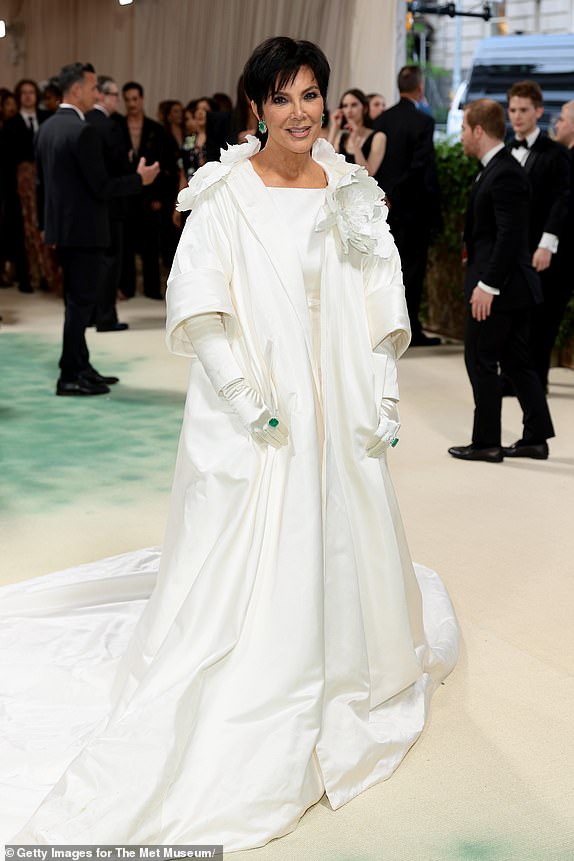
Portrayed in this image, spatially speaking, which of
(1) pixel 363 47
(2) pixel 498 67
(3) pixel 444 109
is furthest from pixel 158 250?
(3) pixel 444 109

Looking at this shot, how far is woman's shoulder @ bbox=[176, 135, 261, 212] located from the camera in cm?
272

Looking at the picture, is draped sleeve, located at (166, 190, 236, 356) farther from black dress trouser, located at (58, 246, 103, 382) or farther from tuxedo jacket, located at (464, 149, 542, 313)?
black dress trouser, located at (58, 246, 103, 382)

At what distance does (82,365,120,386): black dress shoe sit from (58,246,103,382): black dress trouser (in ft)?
0.32

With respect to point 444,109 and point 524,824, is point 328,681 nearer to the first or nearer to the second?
point 524,824

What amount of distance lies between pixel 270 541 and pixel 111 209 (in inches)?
256

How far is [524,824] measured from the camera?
249 cm

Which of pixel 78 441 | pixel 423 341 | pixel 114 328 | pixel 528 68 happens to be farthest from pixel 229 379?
pixel 528 68

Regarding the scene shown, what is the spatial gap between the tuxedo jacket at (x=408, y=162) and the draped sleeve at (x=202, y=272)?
212 inches

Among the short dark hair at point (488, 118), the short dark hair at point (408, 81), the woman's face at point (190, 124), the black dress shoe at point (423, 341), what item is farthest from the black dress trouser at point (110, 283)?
the short dark hair at point (488, 118)

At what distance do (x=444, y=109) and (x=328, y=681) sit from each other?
1252 inches

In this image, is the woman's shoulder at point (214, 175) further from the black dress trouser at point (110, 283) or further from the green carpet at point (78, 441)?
the black dress trouser at point (110, 283)

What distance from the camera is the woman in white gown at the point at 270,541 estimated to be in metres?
2.43

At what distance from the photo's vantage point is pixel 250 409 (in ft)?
8.43

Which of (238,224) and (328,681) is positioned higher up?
(238,224)
